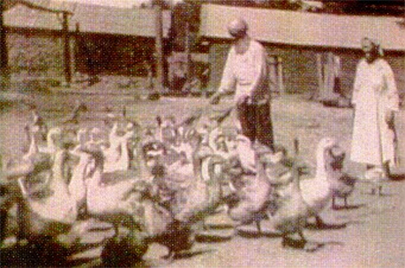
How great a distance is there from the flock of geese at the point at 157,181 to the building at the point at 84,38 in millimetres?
226

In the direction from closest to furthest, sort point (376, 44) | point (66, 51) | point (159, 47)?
point (66, 51), point (159, 47), point (376, 44)

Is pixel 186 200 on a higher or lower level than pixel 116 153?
lower

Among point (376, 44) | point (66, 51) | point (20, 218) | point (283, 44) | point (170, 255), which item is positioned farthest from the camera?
point (376, 44)

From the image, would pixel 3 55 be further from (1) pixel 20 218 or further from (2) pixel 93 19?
(1) pixel 20 218

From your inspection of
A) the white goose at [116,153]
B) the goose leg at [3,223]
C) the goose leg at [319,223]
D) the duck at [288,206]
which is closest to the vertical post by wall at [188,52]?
the white goose at [116,153]

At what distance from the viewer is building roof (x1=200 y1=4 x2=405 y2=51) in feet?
9.54

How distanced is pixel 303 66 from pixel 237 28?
1.42 feet

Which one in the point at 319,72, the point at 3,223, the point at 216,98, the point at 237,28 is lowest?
the point at 3,223

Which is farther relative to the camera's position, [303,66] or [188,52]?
[303,66]

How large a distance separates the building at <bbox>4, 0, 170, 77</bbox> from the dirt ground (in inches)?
5.4

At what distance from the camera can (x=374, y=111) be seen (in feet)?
10.7

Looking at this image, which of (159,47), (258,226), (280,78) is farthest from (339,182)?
(159,47)

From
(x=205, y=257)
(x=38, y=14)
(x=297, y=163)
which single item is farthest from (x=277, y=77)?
(x=38, y=14)

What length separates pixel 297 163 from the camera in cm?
284
